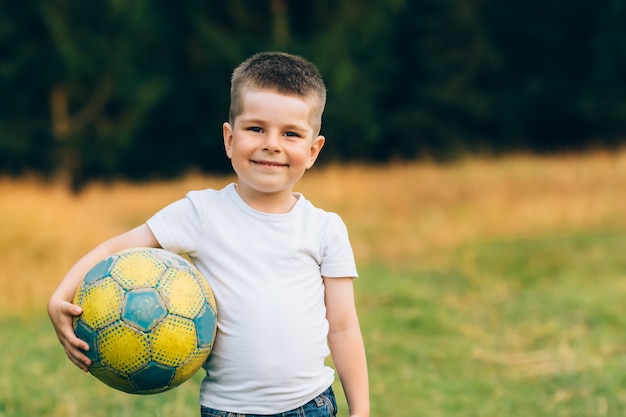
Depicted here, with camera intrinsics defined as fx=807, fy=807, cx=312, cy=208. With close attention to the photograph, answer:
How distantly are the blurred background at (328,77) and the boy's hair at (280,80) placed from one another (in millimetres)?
19285

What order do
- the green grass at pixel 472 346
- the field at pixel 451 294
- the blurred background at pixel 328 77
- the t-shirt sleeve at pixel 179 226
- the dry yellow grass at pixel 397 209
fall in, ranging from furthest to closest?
the blurred background at pixel 328 77, the dry yellow grass at pixel 397 209, the field at pixel 451 294, the green grass at pixel 472 346, the t-shirt sleeve at pixel 179 226

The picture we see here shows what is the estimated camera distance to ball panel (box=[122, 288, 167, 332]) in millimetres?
2475

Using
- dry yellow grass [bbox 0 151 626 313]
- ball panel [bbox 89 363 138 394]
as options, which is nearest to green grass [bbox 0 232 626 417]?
dry yellow grass [bbox 0 151 626 313]

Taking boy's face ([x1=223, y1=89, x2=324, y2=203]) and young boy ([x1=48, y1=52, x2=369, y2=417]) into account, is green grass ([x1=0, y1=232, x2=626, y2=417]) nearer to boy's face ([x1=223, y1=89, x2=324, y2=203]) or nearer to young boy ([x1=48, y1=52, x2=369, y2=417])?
young boy ([x1=48, y1=52, x2=369, y2=417])

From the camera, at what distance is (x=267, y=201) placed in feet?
8.75

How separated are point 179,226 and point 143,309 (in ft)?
1.01

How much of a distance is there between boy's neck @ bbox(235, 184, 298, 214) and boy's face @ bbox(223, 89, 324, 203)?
0.05 metres

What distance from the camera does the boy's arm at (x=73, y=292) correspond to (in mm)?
2502

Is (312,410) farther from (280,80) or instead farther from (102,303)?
(280,80)

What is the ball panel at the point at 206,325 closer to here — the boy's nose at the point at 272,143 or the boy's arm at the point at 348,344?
the boy's arm at the point at 348,344

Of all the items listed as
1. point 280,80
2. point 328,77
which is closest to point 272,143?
point 280,80

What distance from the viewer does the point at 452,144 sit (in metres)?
27.2

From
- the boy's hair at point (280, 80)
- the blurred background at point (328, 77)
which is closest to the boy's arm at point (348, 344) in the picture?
the boy's hair at point (280, 80)

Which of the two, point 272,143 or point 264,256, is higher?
point 272,143
